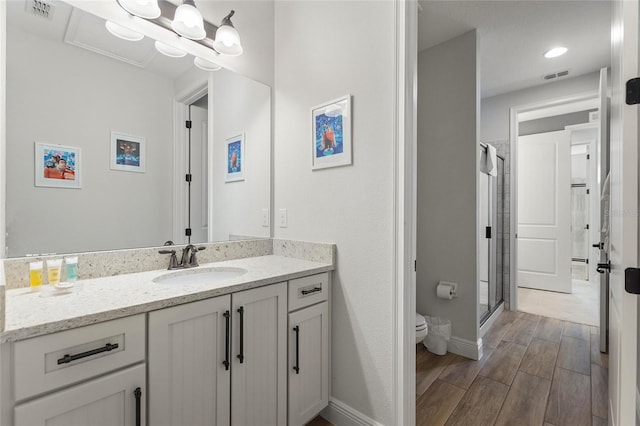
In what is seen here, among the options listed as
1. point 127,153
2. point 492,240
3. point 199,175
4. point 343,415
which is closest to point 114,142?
point 127,153

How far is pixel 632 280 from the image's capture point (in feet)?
2.95

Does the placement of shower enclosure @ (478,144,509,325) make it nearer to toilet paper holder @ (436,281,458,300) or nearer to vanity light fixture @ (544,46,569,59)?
toilet paper holder @ (436,281,458,300)

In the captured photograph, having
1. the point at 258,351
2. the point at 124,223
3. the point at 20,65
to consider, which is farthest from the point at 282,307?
the point at 20,65

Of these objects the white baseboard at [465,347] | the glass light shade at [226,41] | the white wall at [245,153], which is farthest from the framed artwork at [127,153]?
the white baseboard at [465,347]

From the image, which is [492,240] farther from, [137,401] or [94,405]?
[94,405]

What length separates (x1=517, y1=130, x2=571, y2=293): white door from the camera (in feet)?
13.0

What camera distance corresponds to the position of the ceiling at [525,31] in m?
2.20

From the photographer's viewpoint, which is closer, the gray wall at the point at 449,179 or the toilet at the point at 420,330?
the toilet at the point at 420,330

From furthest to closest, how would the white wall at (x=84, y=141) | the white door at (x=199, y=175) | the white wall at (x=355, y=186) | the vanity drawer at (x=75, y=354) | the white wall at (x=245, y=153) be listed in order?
the white wall at (x=245, y=153) → the white door at (x=199, y=175) → the white wall at (x=355, y=186) → the white wall at (x=84, y=141) → the vanity drawer at (x=75, y=354)

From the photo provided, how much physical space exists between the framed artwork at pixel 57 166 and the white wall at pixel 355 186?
1.08 m

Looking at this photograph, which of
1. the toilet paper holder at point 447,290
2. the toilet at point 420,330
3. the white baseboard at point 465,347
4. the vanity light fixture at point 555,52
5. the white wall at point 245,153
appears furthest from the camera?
the vanity light fixture at point 555,52

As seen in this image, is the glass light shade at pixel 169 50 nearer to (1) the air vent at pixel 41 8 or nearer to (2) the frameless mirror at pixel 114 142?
(2) the frameless mirror at pixel 114 142

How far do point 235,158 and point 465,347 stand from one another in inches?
89.5

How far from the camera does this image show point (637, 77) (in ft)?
2.96
